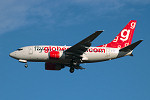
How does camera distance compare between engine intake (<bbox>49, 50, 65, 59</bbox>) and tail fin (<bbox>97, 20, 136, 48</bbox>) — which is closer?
engine intake (<bbox>49, 50, 65, 59</bbox>)

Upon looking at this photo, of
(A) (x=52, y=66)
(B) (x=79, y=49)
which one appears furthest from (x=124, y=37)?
(A) (x=52, y=66)

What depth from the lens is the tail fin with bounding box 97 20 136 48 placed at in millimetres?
68562

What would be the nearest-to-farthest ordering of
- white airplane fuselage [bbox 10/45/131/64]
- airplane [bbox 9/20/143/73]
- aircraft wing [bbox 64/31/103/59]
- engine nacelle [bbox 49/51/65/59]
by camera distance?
aircraft wing [bbox 64/31/103/59] → engine nacelle [bbox 49/51/65/59] → airplane [bbox 9/20/143/73] → white airplane fuselage [bbox 10/45/131/64]

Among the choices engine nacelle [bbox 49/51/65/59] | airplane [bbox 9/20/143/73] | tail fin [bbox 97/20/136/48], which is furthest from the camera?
tail fin [bbox 97/20/136/48]

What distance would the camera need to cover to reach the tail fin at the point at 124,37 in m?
68.6

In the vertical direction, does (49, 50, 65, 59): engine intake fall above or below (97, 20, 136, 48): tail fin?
below

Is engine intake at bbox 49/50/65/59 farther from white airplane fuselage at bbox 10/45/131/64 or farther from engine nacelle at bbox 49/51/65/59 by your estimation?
white airplane fuselage at bbox 10/45/131/64

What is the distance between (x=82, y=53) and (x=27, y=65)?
10.3m

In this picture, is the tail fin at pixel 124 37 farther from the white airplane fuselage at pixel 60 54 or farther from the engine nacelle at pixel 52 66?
the engine nacelle at pixel 52 66

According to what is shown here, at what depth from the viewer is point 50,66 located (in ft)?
226

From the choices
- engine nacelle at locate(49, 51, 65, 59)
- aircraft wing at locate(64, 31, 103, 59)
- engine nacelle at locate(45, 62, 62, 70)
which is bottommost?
engine nacelle at locate(45, 62, 62, 70)

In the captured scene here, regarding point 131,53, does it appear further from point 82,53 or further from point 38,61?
point 38,61

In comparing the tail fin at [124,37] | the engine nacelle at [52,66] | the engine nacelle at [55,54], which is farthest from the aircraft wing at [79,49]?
the tail fin at [124,37]

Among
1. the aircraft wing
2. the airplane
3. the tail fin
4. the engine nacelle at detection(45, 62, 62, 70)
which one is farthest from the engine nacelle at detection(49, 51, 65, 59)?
the tail fin
